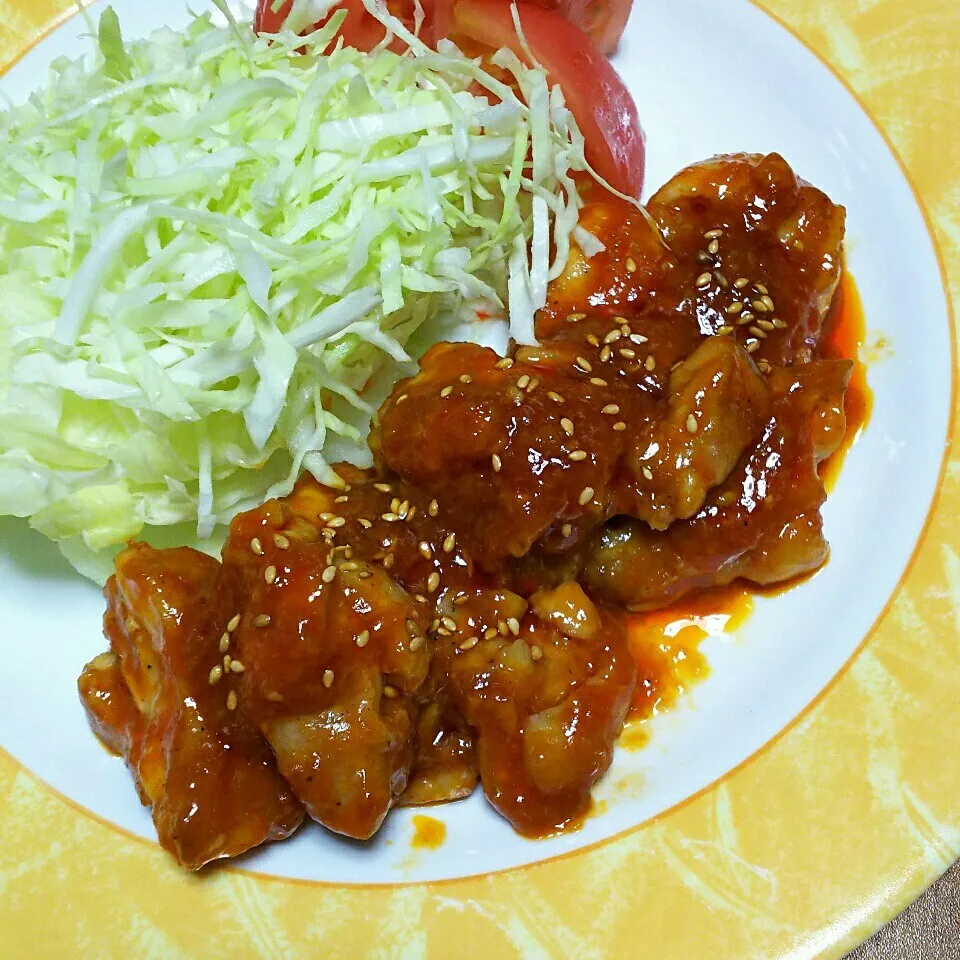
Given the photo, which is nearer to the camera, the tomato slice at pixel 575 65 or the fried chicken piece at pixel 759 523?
the fried chicken piece at pixel 759 523

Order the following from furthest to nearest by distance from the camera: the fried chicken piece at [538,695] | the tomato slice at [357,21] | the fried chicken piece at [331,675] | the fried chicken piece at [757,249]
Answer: the tomato slice at [357,21], the fried chicken piece at [757,249], the fried chicken piece at [538,695], the fried chicken piece at [331,675]

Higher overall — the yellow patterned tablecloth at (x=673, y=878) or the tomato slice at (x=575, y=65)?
the tomato slice at (x=575, y=65)

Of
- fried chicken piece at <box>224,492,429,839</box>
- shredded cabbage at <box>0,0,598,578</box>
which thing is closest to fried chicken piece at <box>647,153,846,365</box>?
shredded cabbage at <box>0,0,598,578</box>

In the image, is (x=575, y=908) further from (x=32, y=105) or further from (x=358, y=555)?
(x=32, y=105)

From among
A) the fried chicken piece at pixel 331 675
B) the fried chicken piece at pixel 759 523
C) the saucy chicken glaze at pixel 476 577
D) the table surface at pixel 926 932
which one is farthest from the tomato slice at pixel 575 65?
the table surface at pixel 926 932

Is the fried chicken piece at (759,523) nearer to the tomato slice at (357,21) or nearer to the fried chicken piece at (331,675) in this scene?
the fried chicken piece at (331,675)

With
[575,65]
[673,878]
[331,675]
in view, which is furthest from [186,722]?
[575,65]

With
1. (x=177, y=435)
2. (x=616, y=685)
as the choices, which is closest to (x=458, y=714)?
(x=616, y=685)
